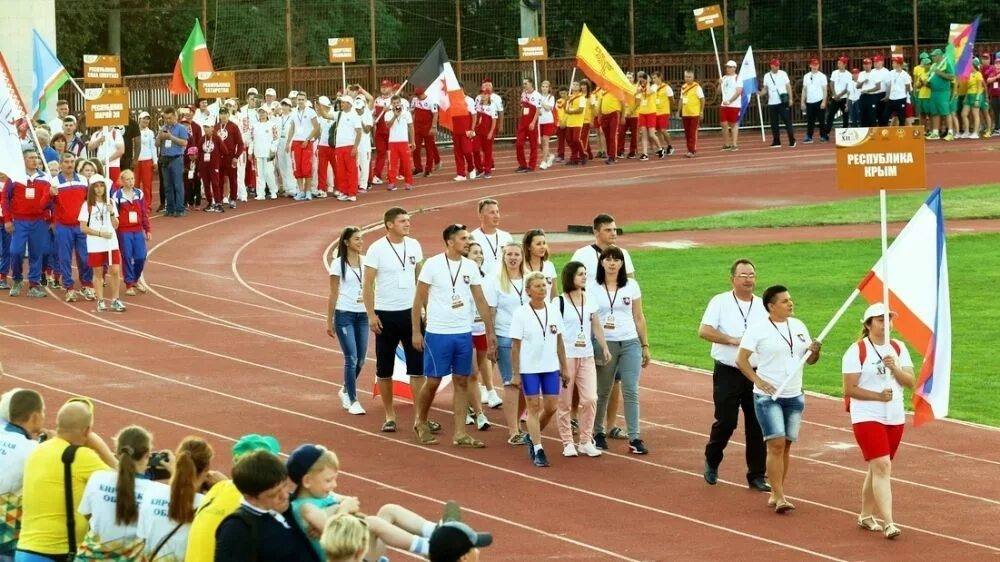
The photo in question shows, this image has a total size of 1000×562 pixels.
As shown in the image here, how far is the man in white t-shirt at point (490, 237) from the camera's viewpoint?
1481 cm

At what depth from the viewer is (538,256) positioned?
1409 centimetres

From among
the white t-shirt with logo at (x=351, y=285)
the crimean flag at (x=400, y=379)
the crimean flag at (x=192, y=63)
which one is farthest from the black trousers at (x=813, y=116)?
the white t-shirt with logo at (x=351, y=285)

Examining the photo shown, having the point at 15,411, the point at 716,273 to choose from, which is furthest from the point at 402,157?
the point at 15,411

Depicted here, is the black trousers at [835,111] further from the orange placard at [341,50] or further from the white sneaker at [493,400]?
the white sneaker at [493,400]

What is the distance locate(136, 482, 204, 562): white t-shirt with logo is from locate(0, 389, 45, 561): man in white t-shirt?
1.28 m

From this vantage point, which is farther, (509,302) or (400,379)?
(400,379)

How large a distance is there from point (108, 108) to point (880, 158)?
15.1m

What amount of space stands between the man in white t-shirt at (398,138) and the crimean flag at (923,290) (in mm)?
21111

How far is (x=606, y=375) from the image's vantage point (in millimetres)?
14094

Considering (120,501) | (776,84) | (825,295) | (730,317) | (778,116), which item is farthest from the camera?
(778,116)

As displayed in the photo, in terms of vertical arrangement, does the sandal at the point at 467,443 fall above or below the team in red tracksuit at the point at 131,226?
below

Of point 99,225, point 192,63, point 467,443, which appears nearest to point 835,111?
point 192,63

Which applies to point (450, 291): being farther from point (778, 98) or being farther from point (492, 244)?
point (778, 98)

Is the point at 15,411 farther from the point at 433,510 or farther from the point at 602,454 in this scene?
the point at 602,454
